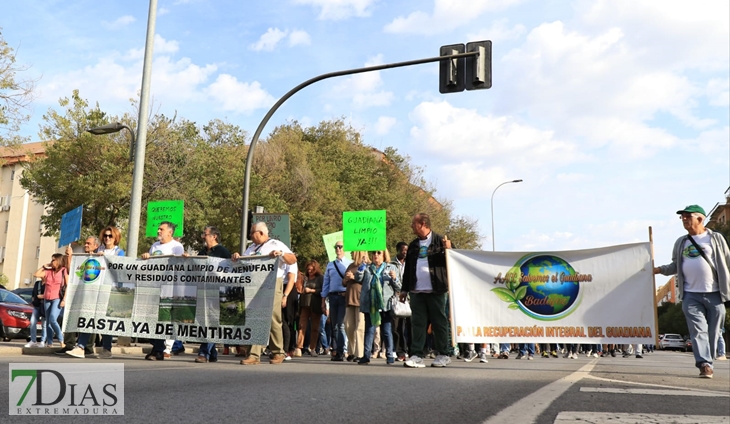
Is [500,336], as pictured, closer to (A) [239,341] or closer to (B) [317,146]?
(A) [239,341]

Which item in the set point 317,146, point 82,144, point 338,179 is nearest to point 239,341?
point 82,144

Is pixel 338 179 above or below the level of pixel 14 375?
above

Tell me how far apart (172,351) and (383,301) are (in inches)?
136

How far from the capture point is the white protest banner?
9.51 m

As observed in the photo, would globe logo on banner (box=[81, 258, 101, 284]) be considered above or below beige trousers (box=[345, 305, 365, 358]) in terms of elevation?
above

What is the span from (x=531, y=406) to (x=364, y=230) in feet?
38.0

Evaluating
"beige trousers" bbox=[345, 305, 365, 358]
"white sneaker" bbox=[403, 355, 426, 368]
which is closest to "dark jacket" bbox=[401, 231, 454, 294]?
"white sneaker" bbox=[403, 355, 426, 368]

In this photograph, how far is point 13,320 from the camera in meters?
18.2

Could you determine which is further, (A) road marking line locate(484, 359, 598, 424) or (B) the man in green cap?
(B) the man in green cap

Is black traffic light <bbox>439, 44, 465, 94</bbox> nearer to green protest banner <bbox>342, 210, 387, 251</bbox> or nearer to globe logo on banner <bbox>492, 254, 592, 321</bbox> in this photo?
green protest banner <bbox>342, 210, 387, 251</bbox>

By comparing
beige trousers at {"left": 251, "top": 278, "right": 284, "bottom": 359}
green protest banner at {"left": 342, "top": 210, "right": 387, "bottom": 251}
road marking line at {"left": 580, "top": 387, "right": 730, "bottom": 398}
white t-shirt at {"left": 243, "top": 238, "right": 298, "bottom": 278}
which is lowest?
road marking line at {"left": 580, "top": 387, "right": 730, "bottom": 398}

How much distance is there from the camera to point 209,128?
45.5m

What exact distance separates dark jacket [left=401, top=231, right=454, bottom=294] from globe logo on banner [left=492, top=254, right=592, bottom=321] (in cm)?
96

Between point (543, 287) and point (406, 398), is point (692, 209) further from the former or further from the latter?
point (406, 398)
